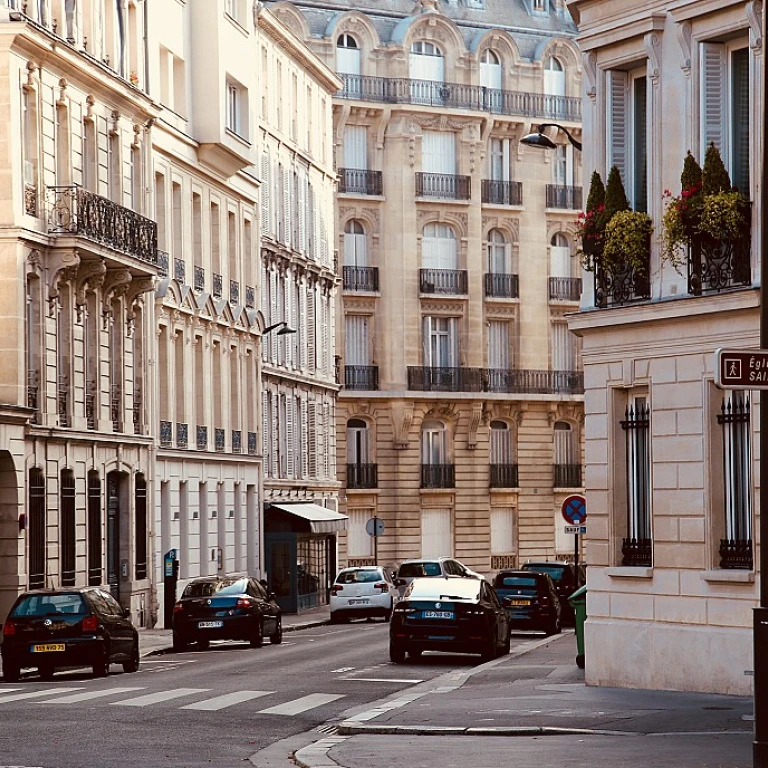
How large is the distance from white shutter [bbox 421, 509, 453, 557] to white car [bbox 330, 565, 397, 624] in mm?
22357

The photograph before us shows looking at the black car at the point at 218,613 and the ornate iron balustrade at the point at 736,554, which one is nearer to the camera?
the ornate iron balustrade at the point at 736,554

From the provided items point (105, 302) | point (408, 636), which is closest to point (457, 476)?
point (105, 302)

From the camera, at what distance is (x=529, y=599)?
42500mm

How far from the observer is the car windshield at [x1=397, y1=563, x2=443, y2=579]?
174ft

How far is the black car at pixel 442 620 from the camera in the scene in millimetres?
32250

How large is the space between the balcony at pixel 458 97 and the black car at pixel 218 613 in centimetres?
3953

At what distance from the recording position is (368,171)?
76000 millimetres

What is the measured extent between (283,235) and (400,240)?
448 inches

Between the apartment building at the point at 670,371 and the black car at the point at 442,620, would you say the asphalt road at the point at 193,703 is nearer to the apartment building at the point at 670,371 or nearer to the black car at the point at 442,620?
the black car at the point at 442,620

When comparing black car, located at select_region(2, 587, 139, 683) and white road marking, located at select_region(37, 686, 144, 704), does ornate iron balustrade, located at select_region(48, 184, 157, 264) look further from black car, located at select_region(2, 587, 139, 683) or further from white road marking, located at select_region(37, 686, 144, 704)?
white road marking, located at select_region(37, 686, 144, 704)

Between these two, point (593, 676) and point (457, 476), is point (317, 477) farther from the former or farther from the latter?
point (593, 676)

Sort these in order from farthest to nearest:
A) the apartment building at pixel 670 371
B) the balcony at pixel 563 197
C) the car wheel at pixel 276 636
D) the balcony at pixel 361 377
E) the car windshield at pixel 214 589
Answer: the balcony at pixel 563 197 < the balcony at pixel 361 377 < the car wheel at pixel 276 636 < the car windshield at pixel 214 589 < the apartment building at pixel 670 371

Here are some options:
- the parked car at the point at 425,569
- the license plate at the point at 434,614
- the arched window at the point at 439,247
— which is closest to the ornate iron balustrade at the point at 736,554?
the license plate at the point at 434,614

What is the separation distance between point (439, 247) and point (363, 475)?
890 centimetres
